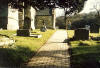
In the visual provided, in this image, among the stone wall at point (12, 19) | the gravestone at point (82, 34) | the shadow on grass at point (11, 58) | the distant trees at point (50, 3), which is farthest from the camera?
the stone wall at point (12, 19)

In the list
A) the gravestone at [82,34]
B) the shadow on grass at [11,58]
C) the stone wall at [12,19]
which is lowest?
the shadow on grass at [11,58]

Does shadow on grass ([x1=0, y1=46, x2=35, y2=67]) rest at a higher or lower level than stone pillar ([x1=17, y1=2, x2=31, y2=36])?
lower

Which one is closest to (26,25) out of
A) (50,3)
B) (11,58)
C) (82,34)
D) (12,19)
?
(50,3)

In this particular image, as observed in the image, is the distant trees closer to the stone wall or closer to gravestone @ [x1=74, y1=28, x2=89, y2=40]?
gravestone @ [x1=74, y1=28, x2=89, y2=40]

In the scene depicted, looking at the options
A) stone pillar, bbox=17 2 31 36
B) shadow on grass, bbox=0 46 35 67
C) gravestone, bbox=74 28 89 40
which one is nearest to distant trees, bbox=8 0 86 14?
stone pillar, bbox=17 2 31 36

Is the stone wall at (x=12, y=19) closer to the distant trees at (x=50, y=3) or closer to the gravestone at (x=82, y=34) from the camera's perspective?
the distant trees at (x=50, y=3)

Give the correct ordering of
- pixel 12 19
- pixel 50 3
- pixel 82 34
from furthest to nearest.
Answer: pixel 12 19
pixel 50 3
pixel 82 34

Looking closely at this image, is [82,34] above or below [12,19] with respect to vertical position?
below

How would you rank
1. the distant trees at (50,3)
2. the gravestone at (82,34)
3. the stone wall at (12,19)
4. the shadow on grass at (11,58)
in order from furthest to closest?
the stone wall at (12,19) < the distant trees at (50,3) < the gravestone at (82,34) < the shadow on grass at (11,58)

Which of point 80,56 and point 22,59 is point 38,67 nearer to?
point 22,59

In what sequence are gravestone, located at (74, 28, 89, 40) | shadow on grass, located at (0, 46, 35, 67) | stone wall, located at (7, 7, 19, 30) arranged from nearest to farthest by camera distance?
shadow on grass, located at (0, 46, 35, 67) < gravestone, located at (74, 28, 89, 40) < stone wall, located at (7, 7, 19, 30)

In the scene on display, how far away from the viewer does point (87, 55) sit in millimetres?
11578

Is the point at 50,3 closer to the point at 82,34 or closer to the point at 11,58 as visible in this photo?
the point at 82,34

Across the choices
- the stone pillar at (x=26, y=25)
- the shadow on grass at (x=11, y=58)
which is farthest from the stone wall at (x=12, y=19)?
the shadow on grass at (x=11, y=58)
